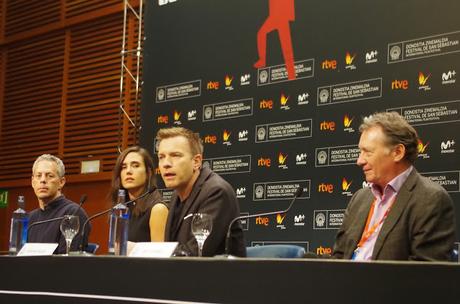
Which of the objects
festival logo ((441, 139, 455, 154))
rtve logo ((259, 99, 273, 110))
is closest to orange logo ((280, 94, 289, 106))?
rtve logo ((259, 99, 273, 110))

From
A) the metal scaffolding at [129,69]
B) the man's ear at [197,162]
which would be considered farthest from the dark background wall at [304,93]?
the man's ear at [197,162]

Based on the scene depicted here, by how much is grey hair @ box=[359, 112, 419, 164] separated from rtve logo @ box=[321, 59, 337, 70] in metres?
2.32

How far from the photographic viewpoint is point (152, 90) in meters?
7.11

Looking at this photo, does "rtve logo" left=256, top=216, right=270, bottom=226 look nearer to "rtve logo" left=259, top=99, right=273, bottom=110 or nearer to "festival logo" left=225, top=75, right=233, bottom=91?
"rtve logo" left=259, top=99, right=273, bottom=110

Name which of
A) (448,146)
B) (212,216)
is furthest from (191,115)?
(212,216)

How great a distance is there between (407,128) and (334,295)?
1.73 metres

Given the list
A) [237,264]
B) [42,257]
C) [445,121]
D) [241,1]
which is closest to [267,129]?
[241,1]

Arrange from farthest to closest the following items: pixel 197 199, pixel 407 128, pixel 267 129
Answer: pixel 267 129 < pixel 197 199 < pixel 407 128

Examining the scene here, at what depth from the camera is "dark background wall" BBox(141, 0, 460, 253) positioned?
16.7 ft

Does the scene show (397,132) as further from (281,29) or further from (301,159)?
(281,29)

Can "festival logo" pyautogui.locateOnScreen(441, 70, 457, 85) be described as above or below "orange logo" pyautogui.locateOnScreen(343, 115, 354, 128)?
above

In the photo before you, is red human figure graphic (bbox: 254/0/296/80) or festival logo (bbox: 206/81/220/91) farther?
festival logo (bbox: 206/81/220/91)

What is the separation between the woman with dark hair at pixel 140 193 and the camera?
13.1 feet

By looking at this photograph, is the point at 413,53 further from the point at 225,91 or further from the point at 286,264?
the point at 286,264
